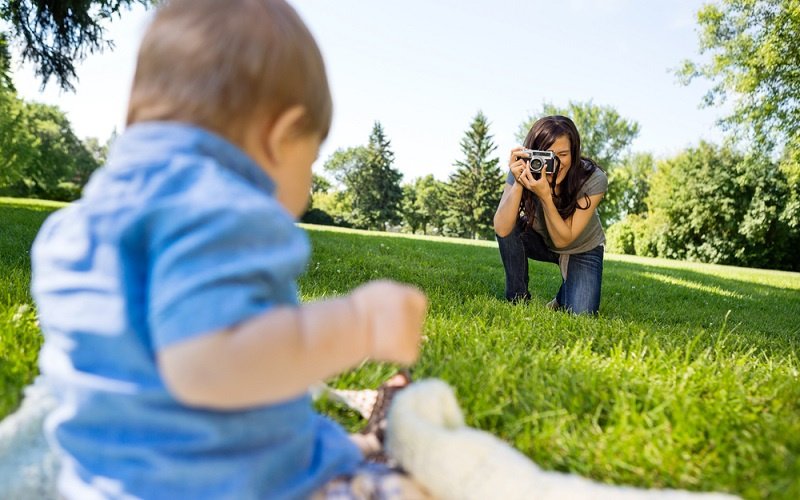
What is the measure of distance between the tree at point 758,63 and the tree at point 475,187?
3106 centimetres

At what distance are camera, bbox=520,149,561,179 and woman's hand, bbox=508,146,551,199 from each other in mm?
32

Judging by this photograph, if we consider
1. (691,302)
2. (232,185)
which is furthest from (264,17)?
(691,302)

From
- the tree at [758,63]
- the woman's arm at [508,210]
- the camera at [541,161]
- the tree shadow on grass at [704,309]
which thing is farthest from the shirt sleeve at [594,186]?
the tree at [758,63]

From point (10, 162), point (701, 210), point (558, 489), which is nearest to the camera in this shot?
point (558, 489)

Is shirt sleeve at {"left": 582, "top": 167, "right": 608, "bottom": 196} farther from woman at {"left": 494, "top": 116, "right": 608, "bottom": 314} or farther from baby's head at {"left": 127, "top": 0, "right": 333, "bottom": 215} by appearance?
baby's head at {"left": 127, "top": 0, "right": 333, "bottom": 215}

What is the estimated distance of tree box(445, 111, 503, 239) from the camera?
46062 mm

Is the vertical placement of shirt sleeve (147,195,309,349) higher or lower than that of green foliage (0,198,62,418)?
higher

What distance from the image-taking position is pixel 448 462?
102 centimetres

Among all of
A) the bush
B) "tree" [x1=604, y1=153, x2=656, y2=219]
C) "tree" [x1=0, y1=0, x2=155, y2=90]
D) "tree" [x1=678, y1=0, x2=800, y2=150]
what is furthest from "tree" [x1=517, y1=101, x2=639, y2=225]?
"tree" [x1=0, y1=0, x2=155, y2=90]

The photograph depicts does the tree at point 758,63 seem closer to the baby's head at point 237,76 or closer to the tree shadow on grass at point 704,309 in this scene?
the tree shadow on grass at point 704,309

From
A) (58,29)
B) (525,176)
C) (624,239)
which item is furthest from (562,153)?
(624,239)

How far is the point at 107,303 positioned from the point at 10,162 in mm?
34300

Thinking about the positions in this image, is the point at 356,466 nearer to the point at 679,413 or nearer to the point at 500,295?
the point at 679,413

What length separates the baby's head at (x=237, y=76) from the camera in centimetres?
82
